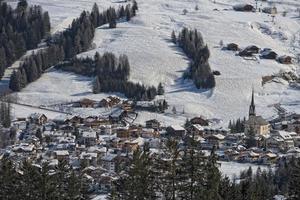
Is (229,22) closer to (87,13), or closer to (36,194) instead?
(87,13)

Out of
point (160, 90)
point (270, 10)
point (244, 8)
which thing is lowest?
point (160, 90)

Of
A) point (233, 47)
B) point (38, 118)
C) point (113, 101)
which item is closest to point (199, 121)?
point (113, 101)

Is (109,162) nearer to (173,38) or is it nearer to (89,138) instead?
(89,138)

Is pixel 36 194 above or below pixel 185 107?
above

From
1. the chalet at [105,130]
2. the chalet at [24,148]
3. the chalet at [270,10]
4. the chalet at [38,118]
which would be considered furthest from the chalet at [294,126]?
the chalet at [270,10]

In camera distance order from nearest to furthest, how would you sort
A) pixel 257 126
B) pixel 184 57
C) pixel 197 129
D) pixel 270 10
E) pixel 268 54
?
pixel 257 126
pixel 197 129
pixel 184 57
pixel 268 54
pixel 270 10

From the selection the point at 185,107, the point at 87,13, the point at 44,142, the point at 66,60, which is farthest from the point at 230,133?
the point at 87,13
